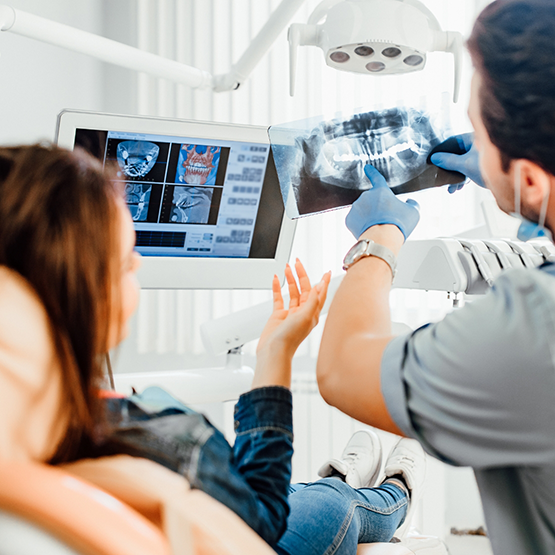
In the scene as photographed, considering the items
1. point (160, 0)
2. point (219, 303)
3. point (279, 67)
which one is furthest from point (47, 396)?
point (160, 0)

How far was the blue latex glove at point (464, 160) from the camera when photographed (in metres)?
1.00

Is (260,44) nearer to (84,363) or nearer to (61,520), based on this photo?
(84,363)

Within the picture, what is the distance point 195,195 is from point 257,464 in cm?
71

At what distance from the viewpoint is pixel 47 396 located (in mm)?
450

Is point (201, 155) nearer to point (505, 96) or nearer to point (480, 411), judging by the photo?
point (505, 96)

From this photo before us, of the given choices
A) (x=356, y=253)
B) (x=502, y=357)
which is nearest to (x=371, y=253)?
(x=356, y=253)

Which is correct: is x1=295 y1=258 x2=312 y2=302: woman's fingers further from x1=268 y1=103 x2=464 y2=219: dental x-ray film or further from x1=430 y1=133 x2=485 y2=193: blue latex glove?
x1=430 y1=133 x2=485 y2=193: blue latex glove

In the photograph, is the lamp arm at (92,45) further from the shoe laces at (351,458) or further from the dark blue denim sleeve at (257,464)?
the shoe laces at (351,458)

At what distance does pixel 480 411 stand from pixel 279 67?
1.95 meters

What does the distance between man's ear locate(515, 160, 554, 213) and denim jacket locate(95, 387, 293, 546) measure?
399mm

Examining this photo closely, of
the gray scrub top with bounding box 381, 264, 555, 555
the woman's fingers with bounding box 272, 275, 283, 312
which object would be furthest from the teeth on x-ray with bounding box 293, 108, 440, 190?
the gray scrub top with bounding box 381, 264, 555, 555

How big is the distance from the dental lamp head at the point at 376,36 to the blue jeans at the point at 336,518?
763mm

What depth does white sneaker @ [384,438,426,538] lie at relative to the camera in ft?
4.48

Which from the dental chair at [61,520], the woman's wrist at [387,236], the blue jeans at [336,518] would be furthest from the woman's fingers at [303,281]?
the dental chair at [61,520]
